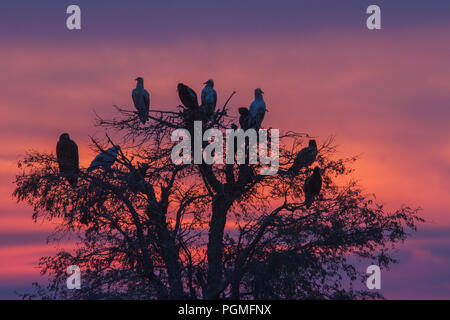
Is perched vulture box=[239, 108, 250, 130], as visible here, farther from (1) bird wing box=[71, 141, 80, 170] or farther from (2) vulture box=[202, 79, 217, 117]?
(1) bird wing box=[71, 141, 80, 170]

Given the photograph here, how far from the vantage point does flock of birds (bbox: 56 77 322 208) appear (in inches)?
657

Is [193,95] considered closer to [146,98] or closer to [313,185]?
[313,185]

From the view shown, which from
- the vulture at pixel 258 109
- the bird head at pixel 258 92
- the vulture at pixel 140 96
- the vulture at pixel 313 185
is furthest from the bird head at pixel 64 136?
the vulture at pixel 313 185

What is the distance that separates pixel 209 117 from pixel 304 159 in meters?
3.02

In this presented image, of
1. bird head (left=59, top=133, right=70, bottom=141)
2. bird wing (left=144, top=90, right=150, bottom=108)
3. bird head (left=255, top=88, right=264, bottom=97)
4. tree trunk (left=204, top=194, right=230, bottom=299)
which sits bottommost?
tree trunk (left=204, top=194, right=230, bottom=299)

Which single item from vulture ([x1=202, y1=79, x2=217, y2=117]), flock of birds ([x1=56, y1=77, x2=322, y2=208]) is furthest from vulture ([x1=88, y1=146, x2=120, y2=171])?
vulture ([x1=202, y1=79, x2=217, y2=117])

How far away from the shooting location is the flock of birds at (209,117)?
54.7 ft

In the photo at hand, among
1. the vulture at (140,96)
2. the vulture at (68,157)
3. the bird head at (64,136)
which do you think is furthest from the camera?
the vulture at (140,96)

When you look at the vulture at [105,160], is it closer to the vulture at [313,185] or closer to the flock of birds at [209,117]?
the flock of birds at [209,117]

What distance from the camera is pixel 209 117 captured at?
16.7 meters

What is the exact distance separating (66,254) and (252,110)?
7130 mm
